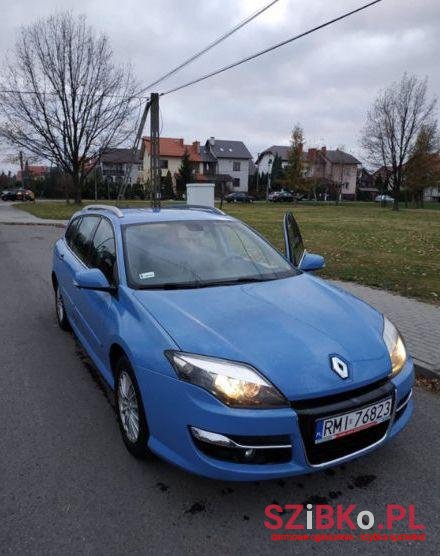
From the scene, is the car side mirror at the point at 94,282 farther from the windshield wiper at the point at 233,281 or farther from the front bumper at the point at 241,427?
the front bumper at the point at 241,427

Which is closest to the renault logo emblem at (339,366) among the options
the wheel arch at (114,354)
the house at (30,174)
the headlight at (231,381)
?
the headlight at (231,381)

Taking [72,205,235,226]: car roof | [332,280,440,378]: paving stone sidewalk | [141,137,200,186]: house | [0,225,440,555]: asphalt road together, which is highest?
[141,137,200,186]: house

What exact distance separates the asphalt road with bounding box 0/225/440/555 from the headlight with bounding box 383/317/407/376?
66 centimetres

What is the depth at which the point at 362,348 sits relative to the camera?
2.68 m

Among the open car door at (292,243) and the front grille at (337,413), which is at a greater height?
the open car door at (292,243)

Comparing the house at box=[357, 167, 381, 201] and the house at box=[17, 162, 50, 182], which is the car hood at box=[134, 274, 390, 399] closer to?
the house at box=[17, 162, 50, 182]

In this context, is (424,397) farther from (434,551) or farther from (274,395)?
(274,395)

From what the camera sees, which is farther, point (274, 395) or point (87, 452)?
point (87, 452)

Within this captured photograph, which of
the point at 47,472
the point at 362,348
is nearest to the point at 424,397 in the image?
the point at 362,348

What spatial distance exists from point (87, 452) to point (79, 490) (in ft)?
1.32

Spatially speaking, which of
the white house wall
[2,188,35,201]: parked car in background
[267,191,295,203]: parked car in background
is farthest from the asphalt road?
the white house wall

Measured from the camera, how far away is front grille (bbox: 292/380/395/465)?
2.36 m

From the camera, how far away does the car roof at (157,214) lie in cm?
409

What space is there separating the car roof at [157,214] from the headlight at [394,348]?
6.50ft
